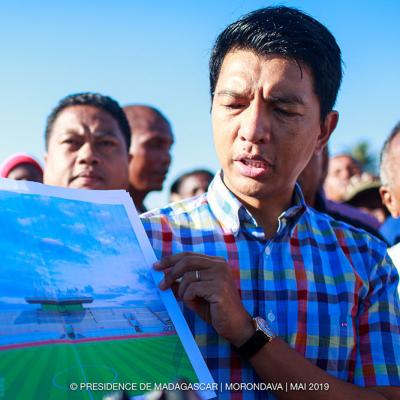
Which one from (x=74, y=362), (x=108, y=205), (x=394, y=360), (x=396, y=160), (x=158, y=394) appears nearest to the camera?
(x=158, y=394)

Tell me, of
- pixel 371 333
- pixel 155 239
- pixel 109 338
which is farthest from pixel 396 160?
pixel 109 338

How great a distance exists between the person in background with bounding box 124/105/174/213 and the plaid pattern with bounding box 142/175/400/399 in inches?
105

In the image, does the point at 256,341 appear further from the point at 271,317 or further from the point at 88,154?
the point at 88,154

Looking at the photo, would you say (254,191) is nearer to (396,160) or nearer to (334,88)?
(334,88)

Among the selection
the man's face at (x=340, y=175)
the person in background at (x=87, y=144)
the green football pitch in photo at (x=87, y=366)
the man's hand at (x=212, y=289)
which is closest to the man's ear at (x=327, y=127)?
the man's hand at (x=212, y=289)

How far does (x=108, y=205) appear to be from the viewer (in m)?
1.56

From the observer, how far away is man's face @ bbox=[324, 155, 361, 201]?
22.6 ft

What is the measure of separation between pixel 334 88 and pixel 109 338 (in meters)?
1.16

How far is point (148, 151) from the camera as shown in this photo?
4.69 metres

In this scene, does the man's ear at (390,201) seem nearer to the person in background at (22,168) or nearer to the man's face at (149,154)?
the man's face at (149,154)

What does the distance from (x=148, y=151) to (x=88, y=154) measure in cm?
186

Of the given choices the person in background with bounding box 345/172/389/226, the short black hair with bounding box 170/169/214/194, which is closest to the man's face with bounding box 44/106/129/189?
the person in background with bounding box 345/172/389/226

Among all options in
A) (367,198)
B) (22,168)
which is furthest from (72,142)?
(367,198)

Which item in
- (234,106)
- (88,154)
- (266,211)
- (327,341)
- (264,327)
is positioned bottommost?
(327,341)
